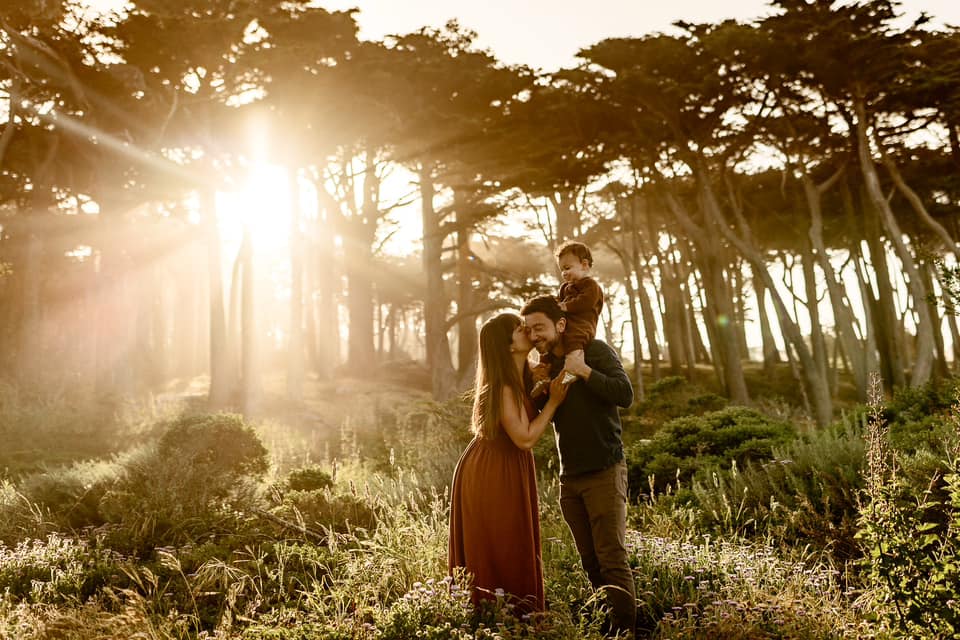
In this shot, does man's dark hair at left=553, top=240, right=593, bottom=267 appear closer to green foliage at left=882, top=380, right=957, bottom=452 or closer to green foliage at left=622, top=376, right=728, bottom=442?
green foliage at left=882, top=380, right=957, bottom=452

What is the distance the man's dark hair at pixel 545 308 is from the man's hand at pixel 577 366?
0.29 metres

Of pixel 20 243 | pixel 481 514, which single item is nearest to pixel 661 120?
pixel 481 514

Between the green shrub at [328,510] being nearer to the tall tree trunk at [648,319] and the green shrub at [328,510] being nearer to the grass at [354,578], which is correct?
the grass at [354,578]

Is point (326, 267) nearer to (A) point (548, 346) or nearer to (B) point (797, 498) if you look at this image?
(B) point (797, 498)

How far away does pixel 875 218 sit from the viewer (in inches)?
775

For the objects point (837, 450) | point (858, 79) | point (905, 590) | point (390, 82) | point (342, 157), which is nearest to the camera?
point (905, 590)

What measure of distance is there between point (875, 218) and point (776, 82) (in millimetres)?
7019

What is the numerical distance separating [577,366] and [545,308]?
0.42 m

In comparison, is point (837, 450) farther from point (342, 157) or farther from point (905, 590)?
point (342, 157)

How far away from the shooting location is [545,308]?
13.1 feet

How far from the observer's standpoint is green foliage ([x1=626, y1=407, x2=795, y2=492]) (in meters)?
7.69

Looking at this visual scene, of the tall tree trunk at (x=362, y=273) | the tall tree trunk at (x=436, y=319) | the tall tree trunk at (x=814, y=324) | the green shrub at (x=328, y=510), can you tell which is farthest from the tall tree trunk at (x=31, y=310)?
the tall tree trunk at (x=814, y=324)

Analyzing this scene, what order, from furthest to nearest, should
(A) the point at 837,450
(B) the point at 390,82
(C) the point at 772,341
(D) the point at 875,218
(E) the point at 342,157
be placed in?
(C) the point at 772,341
(E) the point at 342,157
(D) the point at 875,218
(B) the point at 390,82
(A) the point at 837,450

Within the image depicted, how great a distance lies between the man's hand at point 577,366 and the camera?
373cm
